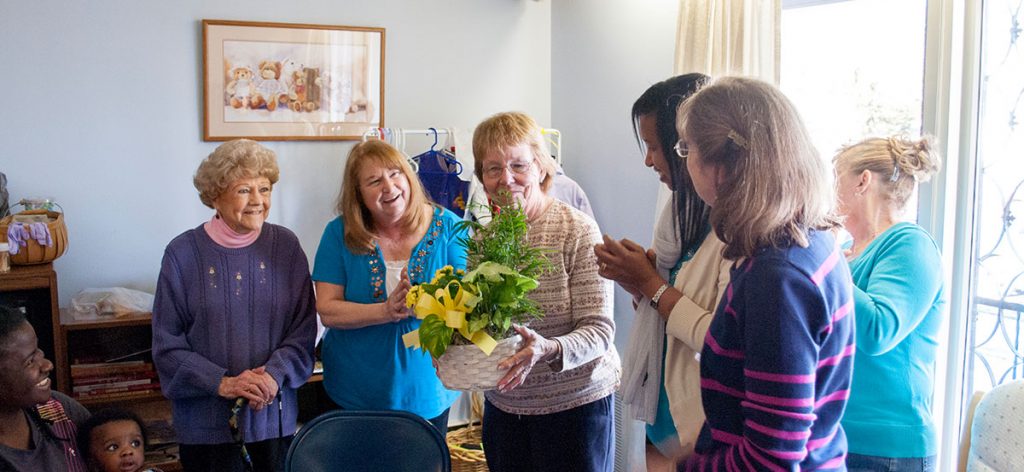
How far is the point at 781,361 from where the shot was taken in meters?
1.15

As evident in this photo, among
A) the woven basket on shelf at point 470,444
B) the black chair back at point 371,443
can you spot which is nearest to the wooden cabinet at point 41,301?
the woven basket on shelf at point 470,444

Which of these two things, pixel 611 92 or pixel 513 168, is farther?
pixel 611 92

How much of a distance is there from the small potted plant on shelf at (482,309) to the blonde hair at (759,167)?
56cm

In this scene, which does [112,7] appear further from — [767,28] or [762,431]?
[762,431]

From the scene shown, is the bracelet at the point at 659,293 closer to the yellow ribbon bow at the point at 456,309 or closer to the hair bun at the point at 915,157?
the yellow ribbon bow at the point at 456,309

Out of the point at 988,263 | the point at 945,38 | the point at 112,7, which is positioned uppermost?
the point at 112,7

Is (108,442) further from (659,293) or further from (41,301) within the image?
(659,293)

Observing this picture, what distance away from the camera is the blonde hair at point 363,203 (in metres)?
2.27

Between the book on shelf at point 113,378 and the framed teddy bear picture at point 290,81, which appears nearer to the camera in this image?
the book on shelf at point 113,378

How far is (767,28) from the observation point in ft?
9.51

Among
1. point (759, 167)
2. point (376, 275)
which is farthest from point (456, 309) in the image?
point (759, 167)

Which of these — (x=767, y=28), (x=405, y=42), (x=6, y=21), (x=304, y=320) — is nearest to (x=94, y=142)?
(x=6, y=21)

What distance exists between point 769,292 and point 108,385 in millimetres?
3013

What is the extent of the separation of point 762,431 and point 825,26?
2277 millimetres
